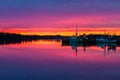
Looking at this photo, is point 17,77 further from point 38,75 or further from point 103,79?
point 103,79

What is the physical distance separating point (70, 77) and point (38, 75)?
1774 mm

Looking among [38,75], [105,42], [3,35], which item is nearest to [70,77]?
[38,75]

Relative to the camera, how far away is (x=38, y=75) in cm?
1869

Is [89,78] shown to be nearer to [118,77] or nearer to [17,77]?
[118,77]

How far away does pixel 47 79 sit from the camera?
17359 millimetres

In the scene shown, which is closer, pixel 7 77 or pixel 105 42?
pixel 7 77

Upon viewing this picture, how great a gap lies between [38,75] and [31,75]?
1.20ft

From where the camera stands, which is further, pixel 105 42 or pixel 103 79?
pixel 105 42

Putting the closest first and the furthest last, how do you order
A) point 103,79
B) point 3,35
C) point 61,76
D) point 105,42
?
point 103,79 → point 61,76 → point 105,42 → point 3,35

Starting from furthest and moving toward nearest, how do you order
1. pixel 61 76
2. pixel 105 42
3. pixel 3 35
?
pixel 3 35 < pixel 105 42 < pixel 61 76

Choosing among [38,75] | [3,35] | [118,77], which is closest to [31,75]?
[38,75]

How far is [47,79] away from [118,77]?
3.59 metres

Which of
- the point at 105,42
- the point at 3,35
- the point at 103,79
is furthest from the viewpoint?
the point at 3,35

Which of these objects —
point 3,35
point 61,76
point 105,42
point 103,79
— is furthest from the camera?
point 3,35
